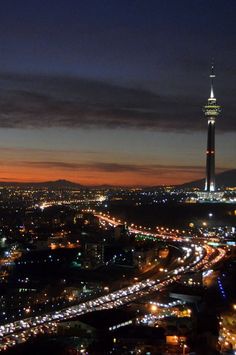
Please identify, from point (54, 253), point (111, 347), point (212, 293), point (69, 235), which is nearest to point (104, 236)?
point (69, 235)

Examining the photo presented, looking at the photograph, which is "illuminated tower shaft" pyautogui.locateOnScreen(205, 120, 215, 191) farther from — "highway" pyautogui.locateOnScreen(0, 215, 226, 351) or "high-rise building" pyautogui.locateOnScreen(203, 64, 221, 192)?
"highway" pyautogui.locateOnScreen(0, 215, 226, 351)

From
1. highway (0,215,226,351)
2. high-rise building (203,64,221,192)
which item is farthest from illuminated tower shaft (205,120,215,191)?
highway (0,215,226,351)

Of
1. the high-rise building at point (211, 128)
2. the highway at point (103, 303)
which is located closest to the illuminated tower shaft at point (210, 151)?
the high-rise building at point (211, 128)

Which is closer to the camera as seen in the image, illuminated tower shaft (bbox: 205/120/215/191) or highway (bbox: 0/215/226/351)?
highway (bbox: 0/215/226/351)

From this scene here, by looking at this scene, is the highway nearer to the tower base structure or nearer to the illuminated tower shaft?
the illuminated tower shaft

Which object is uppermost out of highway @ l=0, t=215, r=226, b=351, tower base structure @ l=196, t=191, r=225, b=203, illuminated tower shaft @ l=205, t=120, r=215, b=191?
illuminated tower shaft @ l=205, t=120, r=215, b=191

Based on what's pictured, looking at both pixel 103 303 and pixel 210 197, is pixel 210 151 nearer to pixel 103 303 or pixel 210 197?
pixel 210 197

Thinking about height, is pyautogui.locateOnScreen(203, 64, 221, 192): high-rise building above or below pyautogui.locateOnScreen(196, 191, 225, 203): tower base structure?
above

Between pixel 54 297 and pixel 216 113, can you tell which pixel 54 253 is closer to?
pixel 54 297

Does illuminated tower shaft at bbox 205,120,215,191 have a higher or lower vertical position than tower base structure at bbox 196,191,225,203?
higher

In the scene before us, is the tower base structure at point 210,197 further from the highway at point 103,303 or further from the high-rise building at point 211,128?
the highway at point 103,303

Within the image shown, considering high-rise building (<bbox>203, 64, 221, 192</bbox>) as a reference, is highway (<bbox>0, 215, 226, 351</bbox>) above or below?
below
